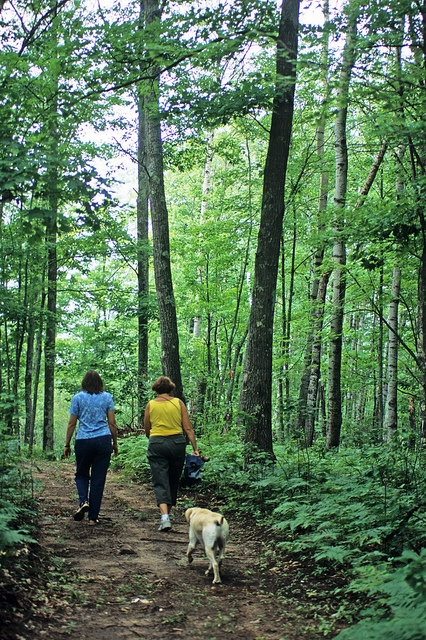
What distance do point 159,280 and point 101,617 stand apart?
7.06 metres

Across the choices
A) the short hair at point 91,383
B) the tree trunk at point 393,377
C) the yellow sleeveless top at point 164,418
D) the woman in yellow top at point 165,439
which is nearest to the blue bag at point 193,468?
the woman in yellow top at point 165,439

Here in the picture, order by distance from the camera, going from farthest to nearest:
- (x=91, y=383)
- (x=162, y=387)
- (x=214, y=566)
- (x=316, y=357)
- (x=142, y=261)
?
1. (x=142, y=261)
2. (x=316, y=357)
3. (x=162, y=387)
4. (x=91, y=383)
5. (x=214, y=566)

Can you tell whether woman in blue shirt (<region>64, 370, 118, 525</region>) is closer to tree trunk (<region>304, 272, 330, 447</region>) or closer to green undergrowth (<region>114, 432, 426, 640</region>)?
green undergrowth (<region>114, 432, 426, 640</region>)

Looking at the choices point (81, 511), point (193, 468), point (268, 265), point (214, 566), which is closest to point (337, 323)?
point (268, 265)

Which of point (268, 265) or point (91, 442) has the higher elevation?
point (268, 265)

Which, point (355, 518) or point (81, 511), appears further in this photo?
point (81, 511)

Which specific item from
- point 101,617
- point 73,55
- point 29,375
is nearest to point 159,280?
point 73,55

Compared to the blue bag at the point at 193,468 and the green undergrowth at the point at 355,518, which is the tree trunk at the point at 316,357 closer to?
the green undergrowth at the point at 355,518

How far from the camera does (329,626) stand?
10.3ft

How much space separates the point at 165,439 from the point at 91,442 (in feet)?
3.14

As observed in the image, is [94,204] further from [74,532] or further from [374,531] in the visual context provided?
[374,531]

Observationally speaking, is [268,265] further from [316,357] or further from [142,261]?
[142,261]

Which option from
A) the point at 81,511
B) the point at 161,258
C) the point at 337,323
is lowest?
the point at 81,511

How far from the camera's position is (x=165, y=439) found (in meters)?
6.09
